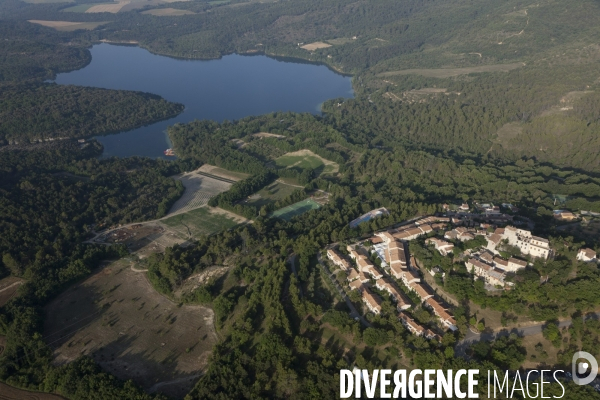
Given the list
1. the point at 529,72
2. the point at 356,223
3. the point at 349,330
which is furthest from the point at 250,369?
the point at 529,72

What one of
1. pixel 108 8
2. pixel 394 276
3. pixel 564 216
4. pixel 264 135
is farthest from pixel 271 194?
pixel 108 8

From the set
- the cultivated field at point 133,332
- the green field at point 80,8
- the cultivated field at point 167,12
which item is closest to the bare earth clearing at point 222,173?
the cultivated field at point 133,332

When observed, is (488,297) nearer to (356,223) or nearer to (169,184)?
(356,223)

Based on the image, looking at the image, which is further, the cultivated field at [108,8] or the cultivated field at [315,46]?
the cultivated field at [108,8]

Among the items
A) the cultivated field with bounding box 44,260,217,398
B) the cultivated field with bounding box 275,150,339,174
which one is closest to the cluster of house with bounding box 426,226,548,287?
the cultivated field with bounding box 44,260,217,398

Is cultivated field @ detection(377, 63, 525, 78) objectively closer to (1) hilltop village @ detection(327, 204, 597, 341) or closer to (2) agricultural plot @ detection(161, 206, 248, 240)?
(2) agricultural plot @ detection(161, 206, 248, 240)

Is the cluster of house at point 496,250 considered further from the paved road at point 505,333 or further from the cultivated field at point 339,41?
the cultivated field at point 339,41

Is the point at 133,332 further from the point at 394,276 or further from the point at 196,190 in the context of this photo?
the point at 196,190
